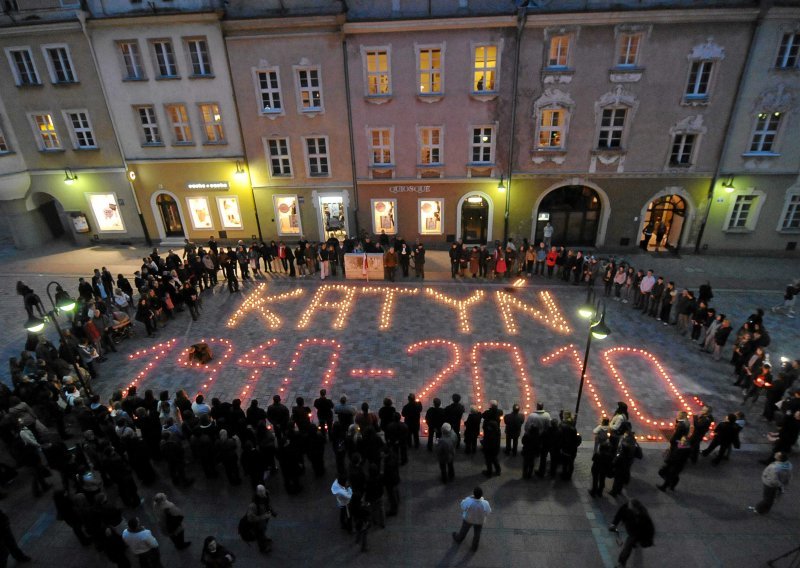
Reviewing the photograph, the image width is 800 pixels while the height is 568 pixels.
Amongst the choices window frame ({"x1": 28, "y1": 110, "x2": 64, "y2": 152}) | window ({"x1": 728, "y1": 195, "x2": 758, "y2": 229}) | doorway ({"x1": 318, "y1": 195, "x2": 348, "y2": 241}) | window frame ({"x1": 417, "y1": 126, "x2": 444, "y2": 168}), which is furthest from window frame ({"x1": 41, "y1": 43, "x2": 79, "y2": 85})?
window ({"x1": 728, "y1": 195, "x2": 758, "y2": 229})

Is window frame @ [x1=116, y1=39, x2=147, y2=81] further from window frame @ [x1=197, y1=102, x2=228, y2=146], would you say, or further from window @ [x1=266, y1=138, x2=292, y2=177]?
window @ [x1=266, y1=138, x2=292, y2=177]

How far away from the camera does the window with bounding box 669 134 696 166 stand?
2294cm

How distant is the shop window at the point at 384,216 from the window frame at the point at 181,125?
33.7ft

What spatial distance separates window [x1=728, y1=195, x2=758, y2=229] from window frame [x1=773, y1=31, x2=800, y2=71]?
19.2 ft

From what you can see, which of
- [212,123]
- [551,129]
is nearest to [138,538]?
[212,123]

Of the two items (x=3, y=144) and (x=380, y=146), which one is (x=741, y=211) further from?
(x=3, y=144)

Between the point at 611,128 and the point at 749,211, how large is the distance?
27.5 feet

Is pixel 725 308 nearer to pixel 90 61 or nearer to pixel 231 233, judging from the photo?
pixel 231 233

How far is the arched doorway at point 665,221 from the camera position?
24.5 meters

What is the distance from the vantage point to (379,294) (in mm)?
21047

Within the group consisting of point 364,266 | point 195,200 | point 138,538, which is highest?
point 195,200

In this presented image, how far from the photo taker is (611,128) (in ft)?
75.4

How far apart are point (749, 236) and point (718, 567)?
2075 centimetres

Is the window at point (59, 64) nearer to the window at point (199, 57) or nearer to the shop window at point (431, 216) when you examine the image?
the window at point (199, 57)
